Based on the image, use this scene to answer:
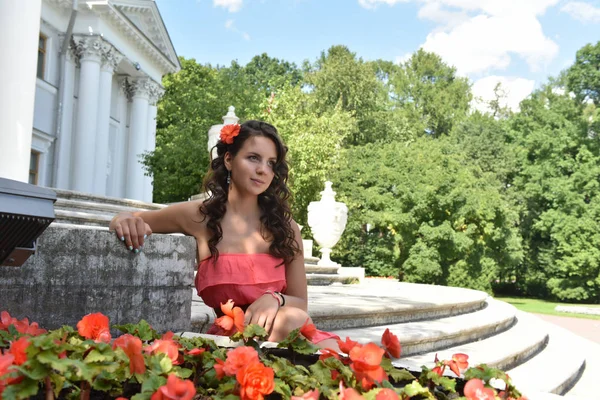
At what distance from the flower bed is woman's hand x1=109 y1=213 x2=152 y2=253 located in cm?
90

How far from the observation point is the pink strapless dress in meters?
2.89

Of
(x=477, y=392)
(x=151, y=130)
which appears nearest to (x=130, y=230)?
(x=477, y=392)

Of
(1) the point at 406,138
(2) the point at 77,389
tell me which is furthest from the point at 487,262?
(2) the point at 77,389

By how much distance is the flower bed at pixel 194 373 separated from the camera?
1.14m

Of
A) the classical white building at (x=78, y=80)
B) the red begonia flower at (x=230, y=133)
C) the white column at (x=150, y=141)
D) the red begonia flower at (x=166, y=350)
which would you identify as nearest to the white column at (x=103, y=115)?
the classical white building at (x=78, y=80)

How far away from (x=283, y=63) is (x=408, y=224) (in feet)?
81.7

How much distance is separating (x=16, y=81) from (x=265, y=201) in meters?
8.90

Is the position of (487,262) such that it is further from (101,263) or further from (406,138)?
(101,263)

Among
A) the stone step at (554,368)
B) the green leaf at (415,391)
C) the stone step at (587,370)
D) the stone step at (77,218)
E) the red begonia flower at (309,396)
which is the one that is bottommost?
the stone step at (587,370)

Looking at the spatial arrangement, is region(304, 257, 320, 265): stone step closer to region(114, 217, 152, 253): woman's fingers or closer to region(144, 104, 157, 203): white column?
region(114, 217, 152, 253): woman's fingers

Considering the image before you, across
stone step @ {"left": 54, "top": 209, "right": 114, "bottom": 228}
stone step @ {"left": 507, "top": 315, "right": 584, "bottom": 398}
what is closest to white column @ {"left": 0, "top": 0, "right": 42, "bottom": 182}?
stone step @ {"left": 54, "top": 209, "right": 114, "bottom": 228}

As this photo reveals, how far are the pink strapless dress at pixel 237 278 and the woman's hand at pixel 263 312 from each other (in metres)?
0.21

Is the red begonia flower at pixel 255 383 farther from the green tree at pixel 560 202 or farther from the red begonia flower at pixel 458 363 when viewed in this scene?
the green tree at pixel 560 202

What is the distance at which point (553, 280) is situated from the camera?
93.1 ft
